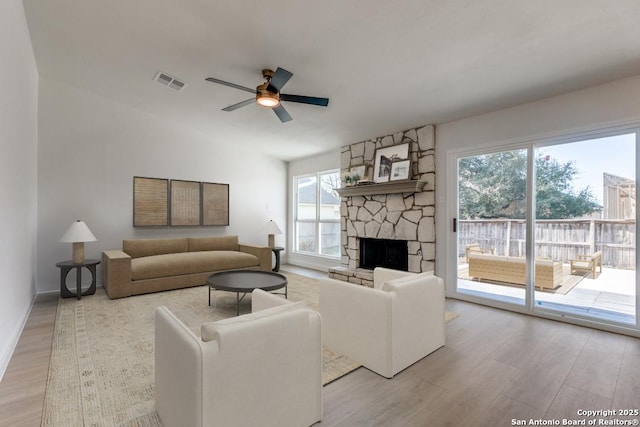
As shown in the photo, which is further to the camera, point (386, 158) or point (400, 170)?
point (386, 158)

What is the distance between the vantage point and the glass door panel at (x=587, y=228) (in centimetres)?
303

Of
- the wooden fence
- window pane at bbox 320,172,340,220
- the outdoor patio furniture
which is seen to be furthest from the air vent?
the outdoor patio furniture

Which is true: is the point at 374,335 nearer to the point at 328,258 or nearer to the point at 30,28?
the point at 328,258

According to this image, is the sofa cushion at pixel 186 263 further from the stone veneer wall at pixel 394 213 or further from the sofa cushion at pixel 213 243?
the stone veneer wall at pixel 394 213

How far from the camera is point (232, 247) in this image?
5957 millimetres

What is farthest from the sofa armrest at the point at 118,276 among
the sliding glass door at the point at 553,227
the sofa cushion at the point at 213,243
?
the sliding glass door at the point at 553,227

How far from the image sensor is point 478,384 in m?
2.06

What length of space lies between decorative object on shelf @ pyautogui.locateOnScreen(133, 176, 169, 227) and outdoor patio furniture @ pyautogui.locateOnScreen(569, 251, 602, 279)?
6.04 metres

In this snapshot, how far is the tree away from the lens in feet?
11.1

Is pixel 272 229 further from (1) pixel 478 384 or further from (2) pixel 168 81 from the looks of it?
(1) pixel 478 384

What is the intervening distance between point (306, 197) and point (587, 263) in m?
4.97

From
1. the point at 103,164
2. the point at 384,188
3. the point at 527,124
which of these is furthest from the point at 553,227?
the point at 103,164

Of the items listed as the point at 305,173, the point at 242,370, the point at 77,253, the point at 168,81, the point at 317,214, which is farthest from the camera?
the point at 305,173

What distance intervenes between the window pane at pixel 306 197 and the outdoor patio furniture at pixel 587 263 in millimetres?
4527
